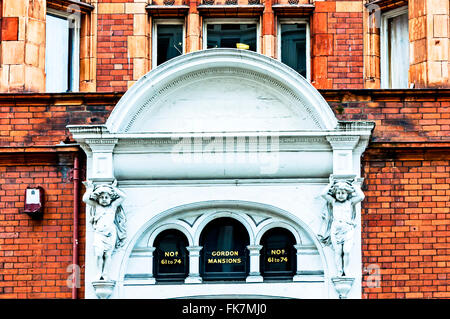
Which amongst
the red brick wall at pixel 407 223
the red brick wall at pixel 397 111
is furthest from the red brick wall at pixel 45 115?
the red brick wall at pixel 407 223

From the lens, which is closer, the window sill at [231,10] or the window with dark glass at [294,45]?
the window sill at [231,10]

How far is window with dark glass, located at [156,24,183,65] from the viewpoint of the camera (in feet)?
55.6

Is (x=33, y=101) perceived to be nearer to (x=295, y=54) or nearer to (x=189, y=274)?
(x=189, y=274)

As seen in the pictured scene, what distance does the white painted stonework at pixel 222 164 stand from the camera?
14289 millimetres

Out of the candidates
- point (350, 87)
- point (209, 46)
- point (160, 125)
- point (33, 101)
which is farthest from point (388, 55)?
point (33, 101)

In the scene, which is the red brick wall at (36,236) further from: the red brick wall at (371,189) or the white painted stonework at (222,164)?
the white painted stonework at (222,164)

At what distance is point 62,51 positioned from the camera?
657 inches

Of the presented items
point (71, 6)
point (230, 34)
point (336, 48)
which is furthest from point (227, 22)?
point (71, 6)

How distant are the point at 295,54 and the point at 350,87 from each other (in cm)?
105

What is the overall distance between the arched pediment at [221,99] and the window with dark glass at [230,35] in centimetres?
237

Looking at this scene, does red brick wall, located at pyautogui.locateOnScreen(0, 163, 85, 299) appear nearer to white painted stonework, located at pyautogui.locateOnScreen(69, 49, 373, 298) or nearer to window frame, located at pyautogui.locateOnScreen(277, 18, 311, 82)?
white painted stonework, located at pyautogui.locateOnScreen(69, 49, 373, 298)

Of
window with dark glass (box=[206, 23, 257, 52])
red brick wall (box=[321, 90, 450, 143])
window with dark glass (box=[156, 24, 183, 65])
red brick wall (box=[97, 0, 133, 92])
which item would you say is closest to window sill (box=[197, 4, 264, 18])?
window with dark glass (box=[206, 23, 257, 52])
